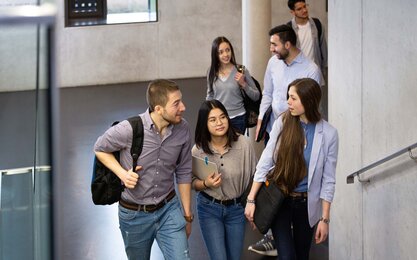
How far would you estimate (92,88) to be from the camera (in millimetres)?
16844

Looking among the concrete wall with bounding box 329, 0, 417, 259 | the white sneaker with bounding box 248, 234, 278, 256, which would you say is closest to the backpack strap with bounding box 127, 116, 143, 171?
the concrete wall with bounding box 329, 0, 417, 259

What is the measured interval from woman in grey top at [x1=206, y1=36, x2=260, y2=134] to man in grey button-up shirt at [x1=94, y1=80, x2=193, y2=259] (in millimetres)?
2658

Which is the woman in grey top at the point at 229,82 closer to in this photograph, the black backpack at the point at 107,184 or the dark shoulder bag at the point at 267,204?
the dark shoulder bag at the point at 267,204

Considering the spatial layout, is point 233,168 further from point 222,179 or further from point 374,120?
point 374,120

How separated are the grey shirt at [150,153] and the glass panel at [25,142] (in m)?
2.97

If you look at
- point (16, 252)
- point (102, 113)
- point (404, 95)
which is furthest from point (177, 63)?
point (16, 252)

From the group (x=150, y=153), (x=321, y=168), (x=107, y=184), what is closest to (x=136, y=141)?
(x=150, y=153)

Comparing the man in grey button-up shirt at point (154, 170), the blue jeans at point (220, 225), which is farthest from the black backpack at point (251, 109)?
the man in grey button-up shirt at point (154, 170)

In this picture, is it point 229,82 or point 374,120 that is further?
point 229,82

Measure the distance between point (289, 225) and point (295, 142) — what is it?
590 mm

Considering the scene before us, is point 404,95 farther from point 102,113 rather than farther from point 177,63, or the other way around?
point 177,63

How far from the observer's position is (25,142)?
85.4 inches

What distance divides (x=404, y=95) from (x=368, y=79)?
55 centimetres

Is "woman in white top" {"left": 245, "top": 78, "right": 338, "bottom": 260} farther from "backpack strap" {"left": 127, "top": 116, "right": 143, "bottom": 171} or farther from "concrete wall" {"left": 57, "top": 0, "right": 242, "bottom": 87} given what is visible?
"concrete wall" {"left": 57, "top": 0, "right": 242, "bottom": 87}
